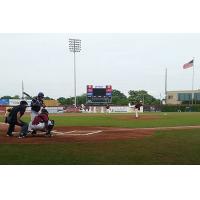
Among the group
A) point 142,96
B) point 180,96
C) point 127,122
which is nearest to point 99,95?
point 127,122

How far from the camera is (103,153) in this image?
9328mm

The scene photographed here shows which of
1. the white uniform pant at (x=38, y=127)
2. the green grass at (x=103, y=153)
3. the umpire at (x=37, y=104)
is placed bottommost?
the green grass at (x=103, y=153)

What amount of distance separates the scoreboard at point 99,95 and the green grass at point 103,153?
41.1 m

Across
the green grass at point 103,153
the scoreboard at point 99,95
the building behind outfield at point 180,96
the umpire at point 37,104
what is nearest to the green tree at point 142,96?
the building behind outfield at point 180,96

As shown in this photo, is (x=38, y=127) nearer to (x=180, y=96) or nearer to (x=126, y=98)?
(x=126, y=98)

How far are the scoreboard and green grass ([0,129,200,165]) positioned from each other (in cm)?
4111

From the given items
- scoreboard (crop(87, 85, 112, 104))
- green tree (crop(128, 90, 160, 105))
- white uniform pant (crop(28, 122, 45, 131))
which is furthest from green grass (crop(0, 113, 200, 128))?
green tree (crop(128, 90, 160, 105))

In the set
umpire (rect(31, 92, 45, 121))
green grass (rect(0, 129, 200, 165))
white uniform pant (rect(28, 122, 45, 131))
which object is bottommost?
green grass (rect(0, 129, 200, 165))

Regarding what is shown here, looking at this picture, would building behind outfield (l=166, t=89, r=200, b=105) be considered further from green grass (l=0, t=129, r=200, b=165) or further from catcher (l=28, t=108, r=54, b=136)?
green grass (l=0, t=129, r=200, b=165)

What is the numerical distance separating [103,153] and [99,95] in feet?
144

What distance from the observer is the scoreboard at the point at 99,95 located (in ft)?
172

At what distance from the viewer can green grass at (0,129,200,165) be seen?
332 inches

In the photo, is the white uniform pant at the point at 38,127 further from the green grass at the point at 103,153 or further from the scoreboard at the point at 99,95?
the scoreboard at the point at 99,95

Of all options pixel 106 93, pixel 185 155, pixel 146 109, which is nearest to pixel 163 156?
pixel 185 155
